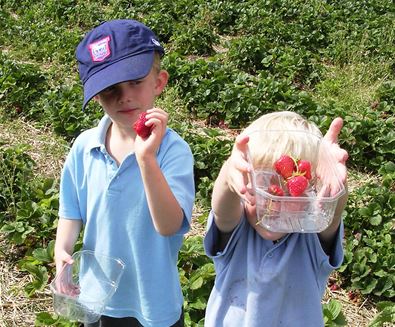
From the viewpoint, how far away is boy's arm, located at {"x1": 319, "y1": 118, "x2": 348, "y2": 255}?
1704 millimetres

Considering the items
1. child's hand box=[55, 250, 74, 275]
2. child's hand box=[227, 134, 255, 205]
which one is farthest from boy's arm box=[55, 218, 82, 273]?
child's hand box=[227, 134, 255, 205]

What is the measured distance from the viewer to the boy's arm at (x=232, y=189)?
5.45 ft

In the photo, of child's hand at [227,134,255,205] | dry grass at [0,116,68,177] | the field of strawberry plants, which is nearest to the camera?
child's hand at [227,134,255,205]

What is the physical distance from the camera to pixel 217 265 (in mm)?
2121

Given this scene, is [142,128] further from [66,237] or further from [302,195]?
[66,237]

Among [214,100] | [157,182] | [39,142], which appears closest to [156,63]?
[157,182]

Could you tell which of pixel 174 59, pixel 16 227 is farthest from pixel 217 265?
pixel 174 59

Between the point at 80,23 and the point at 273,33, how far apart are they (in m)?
3.43

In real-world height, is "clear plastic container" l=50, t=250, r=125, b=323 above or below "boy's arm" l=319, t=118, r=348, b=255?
below

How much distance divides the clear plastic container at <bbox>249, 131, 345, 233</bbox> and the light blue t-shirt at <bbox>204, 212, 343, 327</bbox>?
0.90ft

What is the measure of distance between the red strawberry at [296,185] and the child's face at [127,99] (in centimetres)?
66

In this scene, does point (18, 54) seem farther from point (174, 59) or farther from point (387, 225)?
point (387, 225)

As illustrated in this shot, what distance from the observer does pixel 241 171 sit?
1654 millimetres

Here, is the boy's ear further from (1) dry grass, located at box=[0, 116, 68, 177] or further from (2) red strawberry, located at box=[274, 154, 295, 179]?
(1) dry grass, located at box=[0, 116, 68, 177]
